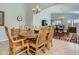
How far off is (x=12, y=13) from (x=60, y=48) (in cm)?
131

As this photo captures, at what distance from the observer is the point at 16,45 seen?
3.22 metres

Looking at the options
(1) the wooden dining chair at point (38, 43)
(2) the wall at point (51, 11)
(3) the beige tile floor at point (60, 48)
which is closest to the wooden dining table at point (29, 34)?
(1) the wooden dining chair at point (38, 43)

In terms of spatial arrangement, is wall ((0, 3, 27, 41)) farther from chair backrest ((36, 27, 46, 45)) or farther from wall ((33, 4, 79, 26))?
chair backrest ((36, 27, 46, 45))

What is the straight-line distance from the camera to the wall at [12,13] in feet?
10.3

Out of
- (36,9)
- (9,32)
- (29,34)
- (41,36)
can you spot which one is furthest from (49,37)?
(9,32)

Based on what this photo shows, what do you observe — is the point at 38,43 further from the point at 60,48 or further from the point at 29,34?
the point at 60,48

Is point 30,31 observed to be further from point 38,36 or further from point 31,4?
point 31,4

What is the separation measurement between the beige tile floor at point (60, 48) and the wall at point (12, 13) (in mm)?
206

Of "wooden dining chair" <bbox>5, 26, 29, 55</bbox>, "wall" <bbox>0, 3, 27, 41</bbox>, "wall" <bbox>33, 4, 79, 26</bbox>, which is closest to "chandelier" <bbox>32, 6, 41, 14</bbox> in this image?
"wall" <bbox>33, 4, 79, 26</bbox>

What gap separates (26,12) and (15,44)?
0.74 meters

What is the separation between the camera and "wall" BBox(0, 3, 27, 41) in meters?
3.13

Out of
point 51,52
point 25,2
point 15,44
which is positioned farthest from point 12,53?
point 25,2

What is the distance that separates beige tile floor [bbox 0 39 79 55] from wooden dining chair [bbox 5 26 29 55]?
11 cm

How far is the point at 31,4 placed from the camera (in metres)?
3.14
